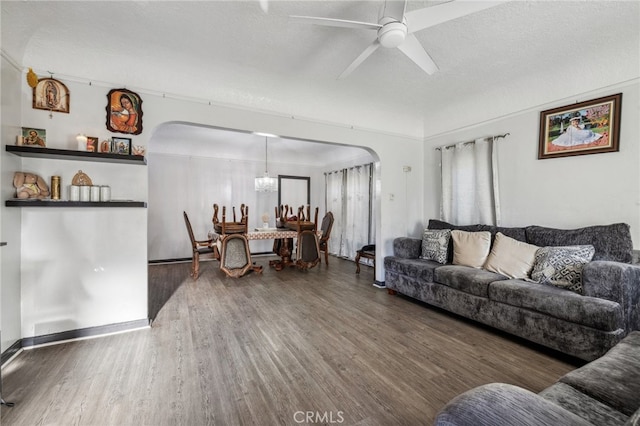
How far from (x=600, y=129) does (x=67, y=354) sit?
5.28m

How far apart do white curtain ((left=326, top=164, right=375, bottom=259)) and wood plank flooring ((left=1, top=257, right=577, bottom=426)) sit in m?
2.86

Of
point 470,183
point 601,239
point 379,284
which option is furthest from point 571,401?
point 470,183

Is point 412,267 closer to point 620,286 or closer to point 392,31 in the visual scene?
point 620,286

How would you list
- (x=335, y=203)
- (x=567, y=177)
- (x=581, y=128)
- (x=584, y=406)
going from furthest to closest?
(x=335, y=203) → (x=567, y=177) → (x=581, y=128) → (x=584, y=406)

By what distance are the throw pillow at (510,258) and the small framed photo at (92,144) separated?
4196 mm

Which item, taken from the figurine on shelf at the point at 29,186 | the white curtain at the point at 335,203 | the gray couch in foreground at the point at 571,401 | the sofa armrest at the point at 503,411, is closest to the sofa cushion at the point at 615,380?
the gray couch in foreground at the point at 571,401

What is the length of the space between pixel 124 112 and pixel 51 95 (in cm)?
54

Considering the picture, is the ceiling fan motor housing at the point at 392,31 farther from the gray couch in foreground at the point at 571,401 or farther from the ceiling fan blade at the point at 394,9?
the gray couch in foreground at the point at 571,401

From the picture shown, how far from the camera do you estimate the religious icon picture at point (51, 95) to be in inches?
92.4

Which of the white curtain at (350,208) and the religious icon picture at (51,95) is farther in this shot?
the white curtain at (350,208)

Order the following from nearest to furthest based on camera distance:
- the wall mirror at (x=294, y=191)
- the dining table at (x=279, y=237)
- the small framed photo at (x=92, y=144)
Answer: the small framed photo at (x=92, y=144)
the dining table at (x=279, y=237)
the wall mirror at (x=294, y=191)

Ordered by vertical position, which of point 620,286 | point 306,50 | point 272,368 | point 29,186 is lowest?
point 272,368

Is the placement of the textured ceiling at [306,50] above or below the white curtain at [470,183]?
above

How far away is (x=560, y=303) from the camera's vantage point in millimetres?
2168
